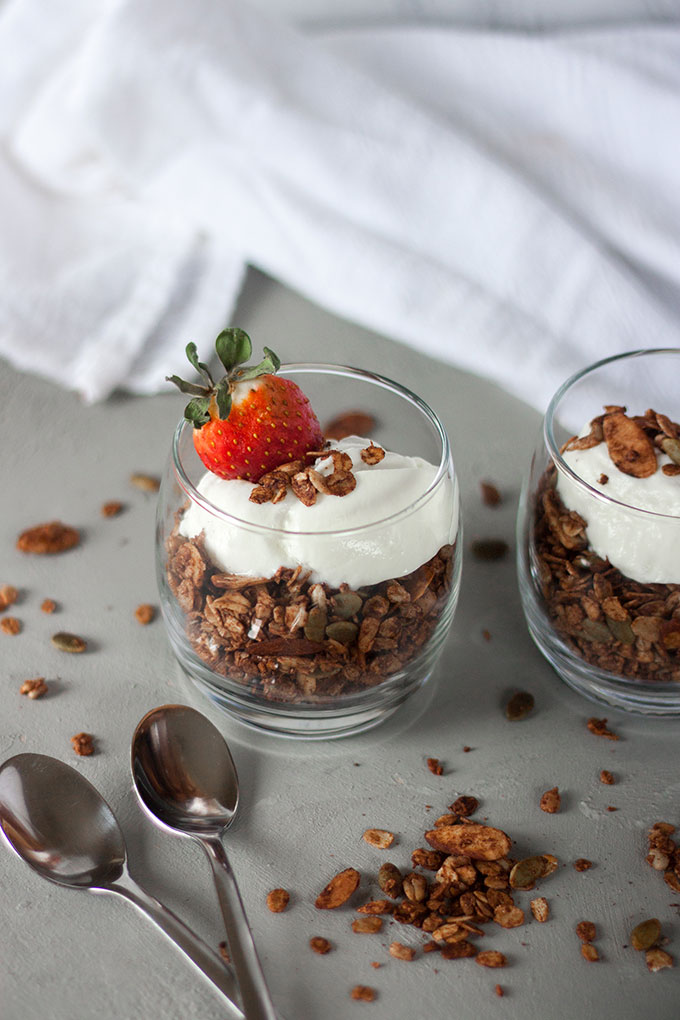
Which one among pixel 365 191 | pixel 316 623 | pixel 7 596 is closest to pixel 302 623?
pixel 316 623

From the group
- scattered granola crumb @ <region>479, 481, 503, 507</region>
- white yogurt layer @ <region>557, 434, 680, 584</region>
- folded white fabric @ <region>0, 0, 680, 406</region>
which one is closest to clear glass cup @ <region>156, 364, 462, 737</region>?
white yogurt layer @ <region>557, 434, 680, 584</region>

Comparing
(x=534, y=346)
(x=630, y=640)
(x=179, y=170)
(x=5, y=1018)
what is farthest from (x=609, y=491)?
(x=179, y=170)

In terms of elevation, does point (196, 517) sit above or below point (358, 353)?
above

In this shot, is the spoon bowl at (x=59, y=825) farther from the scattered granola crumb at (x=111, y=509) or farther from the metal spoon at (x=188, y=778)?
the scattered granola crumb at (x=111, y=509)

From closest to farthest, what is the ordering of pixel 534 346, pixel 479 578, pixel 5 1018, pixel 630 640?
pixel 5 1018
pixel 630 640
pixel 479 578
pixel 534 346

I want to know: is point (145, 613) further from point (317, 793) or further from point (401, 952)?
point (401, 952)

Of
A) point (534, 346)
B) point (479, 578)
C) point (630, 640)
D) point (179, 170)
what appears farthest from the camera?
point (179, 170)

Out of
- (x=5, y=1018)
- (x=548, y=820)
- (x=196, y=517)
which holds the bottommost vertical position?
(x=5, y=1018)

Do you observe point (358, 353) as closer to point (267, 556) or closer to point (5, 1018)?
point (267, 556)
